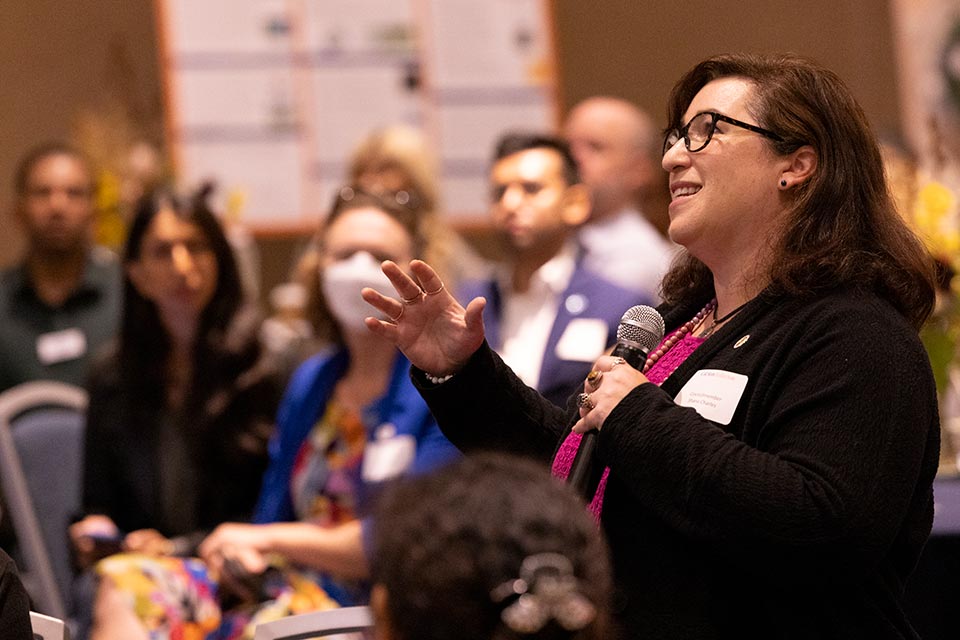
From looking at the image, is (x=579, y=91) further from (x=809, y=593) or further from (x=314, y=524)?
(x=809, y=593)

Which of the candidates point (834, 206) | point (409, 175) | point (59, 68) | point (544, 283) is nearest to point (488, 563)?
point (834, 206)

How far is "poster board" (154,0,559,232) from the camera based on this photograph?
594cm

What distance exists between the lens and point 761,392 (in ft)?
6.01

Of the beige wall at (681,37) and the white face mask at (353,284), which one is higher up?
the beige wall at (681,37)

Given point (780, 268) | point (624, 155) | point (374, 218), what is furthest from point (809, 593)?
point (624, 155)

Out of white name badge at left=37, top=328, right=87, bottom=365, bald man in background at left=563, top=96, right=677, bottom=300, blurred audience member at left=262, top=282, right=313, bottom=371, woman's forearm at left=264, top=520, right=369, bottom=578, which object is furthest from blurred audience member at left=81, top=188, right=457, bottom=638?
white name badge at left=37, top=328, right=87, bottom=365

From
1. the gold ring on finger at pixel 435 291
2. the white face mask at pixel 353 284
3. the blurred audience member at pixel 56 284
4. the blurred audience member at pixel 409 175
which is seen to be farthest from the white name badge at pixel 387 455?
the blurred audience member at pixel 56 284

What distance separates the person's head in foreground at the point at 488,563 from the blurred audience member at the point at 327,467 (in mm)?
1846

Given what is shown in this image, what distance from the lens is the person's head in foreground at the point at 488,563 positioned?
1.19m

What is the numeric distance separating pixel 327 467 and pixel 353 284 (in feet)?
1.51

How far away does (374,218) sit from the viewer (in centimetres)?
349

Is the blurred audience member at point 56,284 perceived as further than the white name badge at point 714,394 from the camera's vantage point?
Yes

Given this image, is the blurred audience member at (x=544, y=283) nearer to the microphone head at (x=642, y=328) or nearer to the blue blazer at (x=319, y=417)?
the blue blazer at (x=319, y=417)

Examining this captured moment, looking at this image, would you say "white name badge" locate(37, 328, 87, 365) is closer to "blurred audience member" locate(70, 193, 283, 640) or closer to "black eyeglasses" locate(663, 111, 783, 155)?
"blurred audience member" locate(70, 193, 283, 640)
